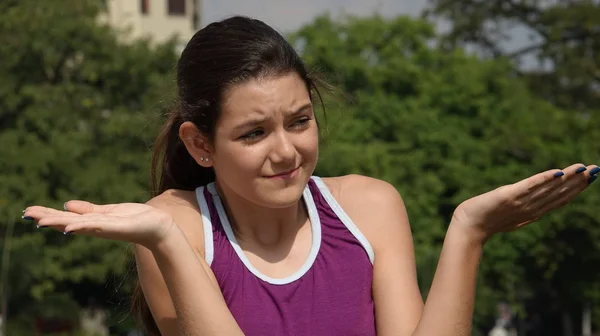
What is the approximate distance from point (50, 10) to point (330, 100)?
32.8m

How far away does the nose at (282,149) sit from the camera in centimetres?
387

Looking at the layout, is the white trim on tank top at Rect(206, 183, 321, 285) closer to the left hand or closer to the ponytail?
the ponytail

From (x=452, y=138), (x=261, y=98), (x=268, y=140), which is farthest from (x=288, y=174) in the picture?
(x=452, y=138)

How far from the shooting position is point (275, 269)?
4109 mm

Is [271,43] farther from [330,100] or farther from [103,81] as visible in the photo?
[103,81]

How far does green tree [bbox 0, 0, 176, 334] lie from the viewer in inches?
1336

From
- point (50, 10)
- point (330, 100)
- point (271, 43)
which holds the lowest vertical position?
point (50, 10)

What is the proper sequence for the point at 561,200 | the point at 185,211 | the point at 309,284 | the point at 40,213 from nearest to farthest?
1. the point at 40,213
2. the point at 561,200
3. the point at 309,284
4. the point at 185,211

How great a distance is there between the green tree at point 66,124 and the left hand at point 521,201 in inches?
1141

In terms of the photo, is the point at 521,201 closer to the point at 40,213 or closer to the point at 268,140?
the point at 268,140

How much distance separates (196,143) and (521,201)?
1.11 m

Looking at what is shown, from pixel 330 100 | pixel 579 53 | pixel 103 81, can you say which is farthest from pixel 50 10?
pixel 330 100

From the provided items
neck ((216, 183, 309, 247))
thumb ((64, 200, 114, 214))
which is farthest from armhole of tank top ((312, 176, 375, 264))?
thumb ((64, 200, 114, 214))

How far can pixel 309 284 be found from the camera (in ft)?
13.3
